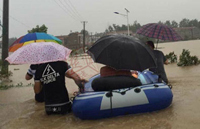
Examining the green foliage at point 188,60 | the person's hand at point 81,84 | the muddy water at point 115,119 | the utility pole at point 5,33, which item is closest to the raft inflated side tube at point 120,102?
the muddy water at point 115,119

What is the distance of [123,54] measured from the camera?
148 inches

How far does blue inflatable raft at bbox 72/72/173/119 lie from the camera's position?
373cm

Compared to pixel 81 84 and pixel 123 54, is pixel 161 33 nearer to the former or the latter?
pixel 123 54

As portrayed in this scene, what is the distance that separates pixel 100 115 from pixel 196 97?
2.39m

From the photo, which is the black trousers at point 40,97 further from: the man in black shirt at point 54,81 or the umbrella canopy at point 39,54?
the umbrella canopy at point 39,54

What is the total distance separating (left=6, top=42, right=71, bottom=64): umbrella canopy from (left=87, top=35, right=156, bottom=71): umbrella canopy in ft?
2.01

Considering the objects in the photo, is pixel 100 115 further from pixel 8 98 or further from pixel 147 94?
pixel 8 98

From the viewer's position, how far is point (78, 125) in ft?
12.3

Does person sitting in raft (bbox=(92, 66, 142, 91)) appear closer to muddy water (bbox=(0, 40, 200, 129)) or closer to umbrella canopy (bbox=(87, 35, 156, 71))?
umbrella canopy (bbox=(87, 35, 156, 71))

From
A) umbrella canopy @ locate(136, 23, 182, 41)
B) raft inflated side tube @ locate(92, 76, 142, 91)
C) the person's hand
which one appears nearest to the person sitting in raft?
raft inflated side tube @ locate(92, 76, 142, 91)

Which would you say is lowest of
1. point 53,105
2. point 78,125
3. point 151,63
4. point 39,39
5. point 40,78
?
point 78,125

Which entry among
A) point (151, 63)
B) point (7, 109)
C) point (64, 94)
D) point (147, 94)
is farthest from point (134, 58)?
point (7, 109)

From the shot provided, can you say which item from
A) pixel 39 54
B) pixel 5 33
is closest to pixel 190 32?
pixel 5 33

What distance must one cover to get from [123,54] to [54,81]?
1351 mm
